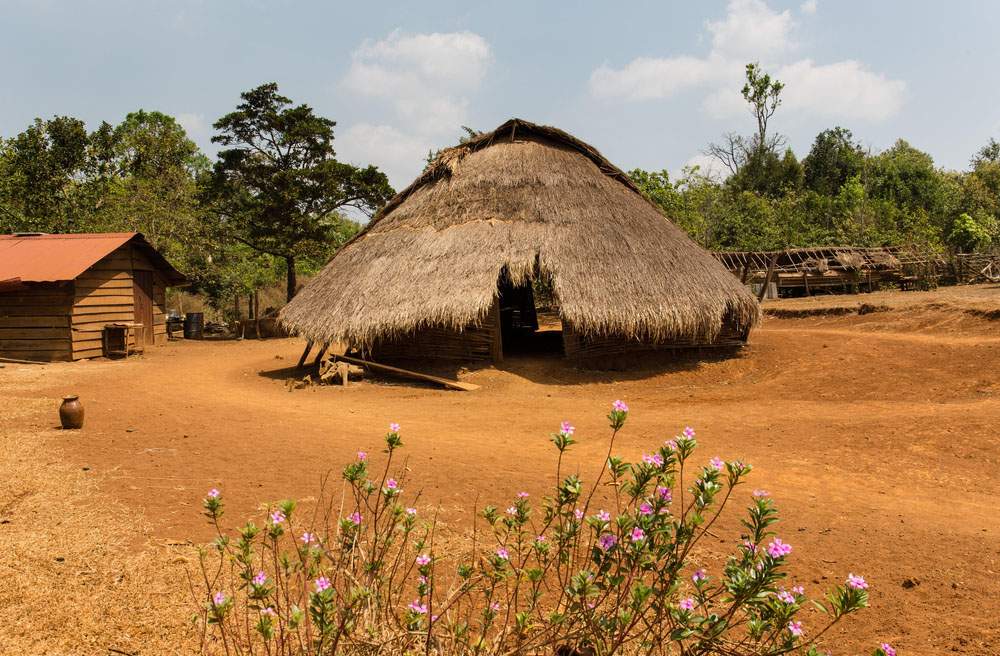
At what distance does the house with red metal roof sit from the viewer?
13.6 m

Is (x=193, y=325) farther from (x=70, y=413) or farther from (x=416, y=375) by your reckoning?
(x=70, y=413)

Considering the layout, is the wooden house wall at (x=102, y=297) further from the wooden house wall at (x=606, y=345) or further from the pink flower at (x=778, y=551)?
the pink flower at (x=778, y=551)

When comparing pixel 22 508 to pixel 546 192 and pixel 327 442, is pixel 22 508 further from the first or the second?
pixel 546 192

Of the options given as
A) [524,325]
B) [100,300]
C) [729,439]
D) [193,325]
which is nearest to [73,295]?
[100,300]

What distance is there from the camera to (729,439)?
6508 mm

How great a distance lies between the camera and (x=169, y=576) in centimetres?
326

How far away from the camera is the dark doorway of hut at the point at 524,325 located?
12850 mm

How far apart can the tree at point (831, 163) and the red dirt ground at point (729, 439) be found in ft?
87.3

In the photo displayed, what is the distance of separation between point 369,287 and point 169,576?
818 cm

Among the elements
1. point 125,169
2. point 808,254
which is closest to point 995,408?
point 808,254

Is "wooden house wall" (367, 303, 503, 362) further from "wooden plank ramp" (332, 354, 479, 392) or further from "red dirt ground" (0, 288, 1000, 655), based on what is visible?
"red dirt ground" (0, 288, 1000, 655)

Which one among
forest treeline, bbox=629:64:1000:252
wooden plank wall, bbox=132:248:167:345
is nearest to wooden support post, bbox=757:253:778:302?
forest treeline, bbox=629:64:1000:252

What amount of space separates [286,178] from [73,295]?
703 cm

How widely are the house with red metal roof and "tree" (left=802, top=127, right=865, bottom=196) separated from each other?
35.0m
